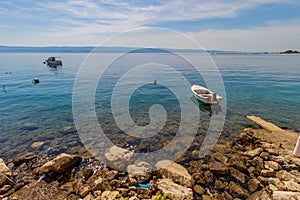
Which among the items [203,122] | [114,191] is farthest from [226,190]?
[203,122]

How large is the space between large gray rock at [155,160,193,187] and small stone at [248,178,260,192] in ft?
7.98

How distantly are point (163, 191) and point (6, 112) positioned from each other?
18379 millimetres

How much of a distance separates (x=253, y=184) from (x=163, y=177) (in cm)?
377

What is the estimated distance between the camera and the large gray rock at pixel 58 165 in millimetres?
7770

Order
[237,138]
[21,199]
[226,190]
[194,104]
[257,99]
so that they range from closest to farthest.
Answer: [21,199] < [226,190] < [237,138] < [194,104] < [257,99]

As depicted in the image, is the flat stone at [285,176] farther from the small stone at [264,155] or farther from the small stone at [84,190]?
the small stone at [84,190]

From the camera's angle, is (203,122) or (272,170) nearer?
(272,170)

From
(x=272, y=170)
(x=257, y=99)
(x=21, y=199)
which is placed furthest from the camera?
(x=257, y=99)

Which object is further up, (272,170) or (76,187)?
(272,170)

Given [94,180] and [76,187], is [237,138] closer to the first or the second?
[94,180]

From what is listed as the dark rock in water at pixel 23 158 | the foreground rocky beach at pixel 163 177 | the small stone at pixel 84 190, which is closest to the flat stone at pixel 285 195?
the foreground rocky beach at pixel 163 177

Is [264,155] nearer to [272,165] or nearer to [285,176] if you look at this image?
→ [272,165]

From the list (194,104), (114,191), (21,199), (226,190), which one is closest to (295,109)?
(194,104)

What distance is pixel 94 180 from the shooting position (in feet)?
24.6
